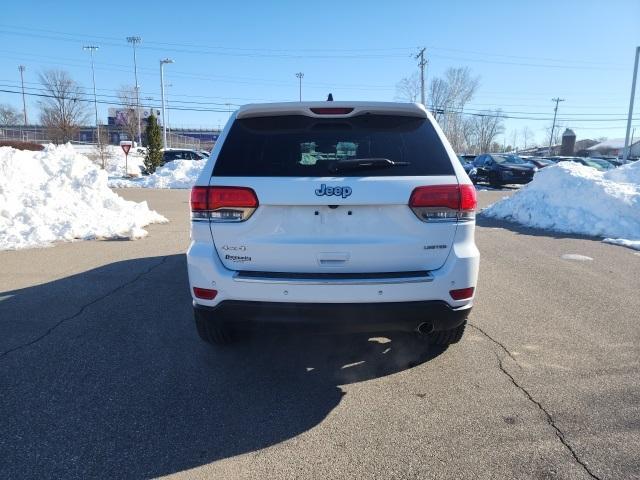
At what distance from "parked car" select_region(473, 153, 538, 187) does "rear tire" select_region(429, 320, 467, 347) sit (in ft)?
72.8

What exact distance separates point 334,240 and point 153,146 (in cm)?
3171

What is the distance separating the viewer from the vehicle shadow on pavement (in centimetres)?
257

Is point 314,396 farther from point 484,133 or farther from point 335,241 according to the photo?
point 484,133

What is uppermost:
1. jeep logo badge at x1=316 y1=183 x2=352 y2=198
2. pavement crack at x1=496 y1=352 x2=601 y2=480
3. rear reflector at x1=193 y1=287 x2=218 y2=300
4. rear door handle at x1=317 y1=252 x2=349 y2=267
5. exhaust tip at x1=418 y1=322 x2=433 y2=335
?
jeep logo badge at x1=316 y1=183 x2=352 y2=198

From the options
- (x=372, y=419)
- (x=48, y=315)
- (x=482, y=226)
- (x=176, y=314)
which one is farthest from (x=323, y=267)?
(x=482, y=226)

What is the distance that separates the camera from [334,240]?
291 cm

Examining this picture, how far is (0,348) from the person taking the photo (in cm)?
388

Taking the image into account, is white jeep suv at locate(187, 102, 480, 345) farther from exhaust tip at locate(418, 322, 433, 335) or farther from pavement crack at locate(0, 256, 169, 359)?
pavement crack at locate(0, 256, 169, 359)

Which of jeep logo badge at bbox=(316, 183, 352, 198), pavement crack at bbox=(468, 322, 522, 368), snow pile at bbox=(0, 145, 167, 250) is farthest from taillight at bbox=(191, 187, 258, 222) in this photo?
snow pile at bbox=(0, 145, 167, 250)

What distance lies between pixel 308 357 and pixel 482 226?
28.5 ft

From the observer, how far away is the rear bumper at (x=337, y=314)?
2.89 metres

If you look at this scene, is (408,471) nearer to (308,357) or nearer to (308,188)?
(308,357)

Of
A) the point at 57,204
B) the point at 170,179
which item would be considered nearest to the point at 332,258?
the point at 57,204

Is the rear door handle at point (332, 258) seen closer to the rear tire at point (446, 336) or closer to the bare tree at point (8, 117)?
the rear tire at point (446, 336)
